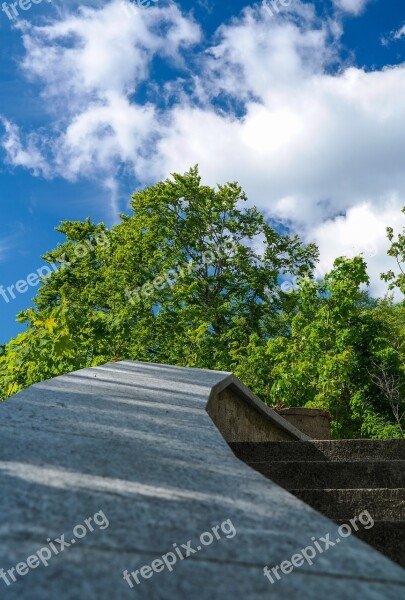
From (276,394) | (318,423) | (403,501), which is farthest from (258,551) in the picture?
(276,394)

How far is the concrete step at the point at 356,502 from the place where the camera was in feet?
9.66

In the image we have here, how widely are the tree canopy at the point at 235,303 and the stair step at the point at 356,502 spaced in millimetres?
12258

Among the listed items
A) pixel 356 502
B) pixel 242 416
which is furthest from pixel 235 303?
pixel 356 502

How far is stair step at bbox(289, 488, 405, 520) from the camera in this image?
116 inches

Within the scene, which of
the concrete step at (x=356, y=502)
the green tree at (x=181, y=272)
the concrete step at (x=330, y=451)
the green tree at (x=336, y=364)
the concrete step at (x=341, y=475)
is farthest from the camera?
the green tree at (x=181, y=272)

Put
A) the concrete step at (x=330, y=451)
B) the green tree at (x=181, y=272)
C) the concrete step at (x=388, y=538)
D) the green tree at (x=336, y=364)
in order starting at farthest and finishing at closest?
the green tree at (x=181, y=272) → the green tree at (x=336, y=364) → the concrete step at (x=330, y=451) → the concrete step at (x=388, y=538)

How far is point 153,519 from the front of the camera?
1391 millimetres

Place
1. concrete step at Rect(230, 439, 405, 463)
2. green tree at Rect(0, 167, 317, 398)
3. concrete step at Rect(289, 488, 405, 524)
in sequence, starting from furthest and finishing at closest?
1. green tree at Rect(0, 167, 317, 398)
2. concrete step at Rect(230, 439, 405, 463)
3. concrete step at Rect(289, 488, 405, 524)

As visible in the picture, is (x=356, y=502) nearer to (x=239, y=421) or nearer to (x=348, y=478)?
(x=348, y=478)

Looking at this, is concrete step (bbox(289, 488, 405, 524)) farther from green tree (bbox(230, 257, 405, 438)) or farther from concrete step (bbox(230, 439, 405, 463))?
green tree (bbox(230, 257, 405, 438))

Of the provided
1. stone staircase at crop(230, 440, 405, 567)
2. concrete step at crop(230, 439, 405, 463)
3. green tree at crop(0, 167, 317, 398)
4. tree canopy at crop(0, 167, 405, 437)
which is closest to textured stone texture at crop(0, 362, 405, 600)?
stone staircase at crop(230, 440, 405, 567)

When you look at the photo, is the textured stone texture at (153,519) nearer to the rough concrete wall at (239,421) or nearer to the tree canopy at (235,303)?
the rough concrete wall at (239,421)

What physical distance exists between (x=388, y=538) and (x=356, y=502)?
2.06 ft

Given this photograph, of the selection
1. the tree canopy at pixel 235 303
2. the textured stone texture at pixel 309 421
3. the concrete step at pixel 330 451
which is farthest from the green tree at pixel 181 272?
the concrete step at pixel 330 451
